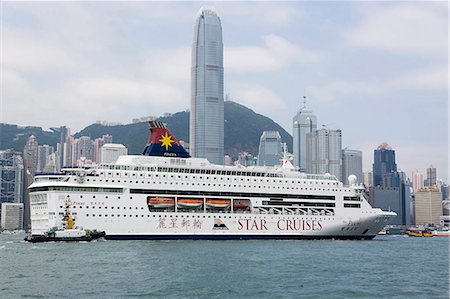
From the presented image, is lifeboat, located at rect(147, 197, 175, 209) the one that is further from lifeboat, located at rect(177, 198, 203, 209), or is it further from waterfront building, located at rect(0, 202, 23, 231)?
waterfront building, located at rect(0, 202, 23, 231)

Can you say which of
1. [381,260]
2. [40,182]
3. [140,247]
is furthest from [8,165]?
[381,260]

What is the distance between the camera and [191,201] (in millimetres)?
46562

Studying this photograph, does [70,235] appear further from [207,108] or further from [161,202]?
[207,108]

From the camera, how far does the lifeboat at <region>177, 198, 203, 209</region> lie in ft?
152

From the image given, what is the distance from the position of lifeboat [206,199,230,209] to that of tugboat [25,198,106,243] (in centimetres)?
882

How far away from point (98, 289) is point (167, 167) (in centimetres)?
2598

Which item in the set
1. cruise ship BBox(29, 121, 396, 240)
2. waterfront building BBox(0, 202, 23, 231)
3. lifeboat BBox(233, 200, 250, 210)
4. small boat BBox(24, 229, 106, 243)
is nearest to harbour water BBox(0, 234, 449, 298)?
small boat BBox(24, 229, 106, 243)

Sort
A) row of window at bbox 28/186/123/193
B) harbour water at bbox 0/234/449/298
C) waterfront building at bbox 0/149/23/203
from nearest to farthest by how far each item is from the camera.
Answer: harbour water at bbox 0/234/449/298, row of window at bbox 28/186/123/193, waterfront building at bbox 0/149/23/203

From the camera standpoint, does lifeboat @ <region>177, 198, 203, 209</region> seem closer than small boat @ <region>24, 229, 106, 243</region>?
No

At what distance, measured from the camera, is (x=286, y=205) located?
49.6 m

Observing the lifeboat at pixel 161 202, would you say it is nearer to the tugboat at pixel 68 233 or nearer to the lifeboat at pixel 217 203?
the lifeboat at pixel 217 203

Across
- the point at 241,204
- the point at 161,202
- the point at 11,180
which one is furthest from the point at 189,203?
the point at 11,180

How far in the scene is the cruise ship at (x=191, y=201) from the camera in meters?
43.5

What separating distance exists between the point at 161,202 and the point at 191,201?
2.47 metres
